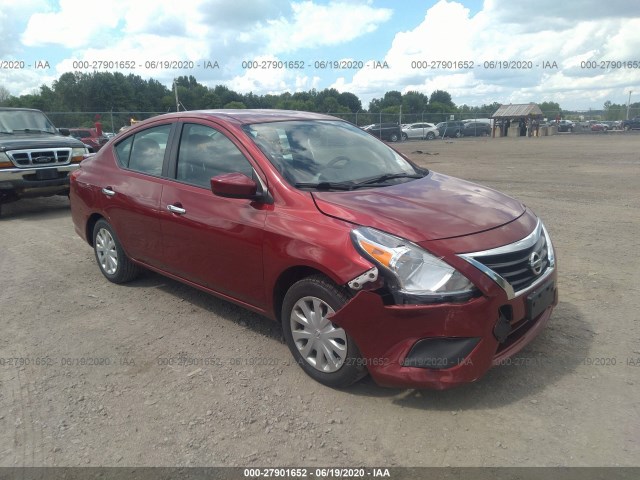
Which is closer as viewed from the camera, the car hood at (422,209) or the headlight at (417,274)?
the headlight at (417,274)

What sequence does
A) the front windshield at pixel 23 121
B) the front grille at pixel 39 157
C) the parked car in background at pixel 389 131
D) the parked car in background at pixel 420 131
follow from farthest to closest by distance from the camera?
the parked car in background at pixel 420 131 < the parked car in background at pixel 389 131 < the front windshield at pixel 23 121 < the front grille at pixel 39 157

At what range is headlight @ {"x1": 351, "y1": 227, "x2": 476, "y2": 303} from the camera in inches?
112

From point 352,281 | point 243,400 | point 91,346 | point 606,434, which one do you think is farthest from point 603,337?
point 91,346

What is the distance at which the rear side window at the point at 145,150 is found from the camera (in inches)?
182

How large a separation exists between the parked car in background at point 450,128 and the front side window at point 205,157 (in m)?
44.7

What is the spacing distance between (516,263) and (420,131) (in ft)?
143

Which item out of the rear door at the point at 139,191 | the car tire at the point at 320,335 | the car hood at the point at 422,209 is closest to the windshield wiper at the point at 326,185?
the car hood at the point at 422,209

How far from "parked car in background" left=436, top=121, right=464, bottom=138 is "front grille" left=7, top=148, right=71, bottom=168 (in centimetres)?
4094

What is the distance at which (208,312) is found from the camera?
463 cm

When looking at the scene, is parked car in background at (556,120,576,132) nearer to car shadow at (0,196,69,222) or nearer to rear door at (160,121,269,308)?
→ car shadow at (0,196,69,222)

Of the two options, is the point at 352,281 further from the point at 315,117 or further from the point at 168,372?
the point at 315,117

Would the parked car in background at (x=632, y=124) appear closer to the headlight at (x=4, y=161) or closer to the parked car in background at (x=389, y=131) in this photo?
the parked car in background at (x=389, y=131)

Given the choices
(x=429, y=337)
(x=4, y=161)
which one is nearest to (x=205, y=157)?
(x=429, y=337)

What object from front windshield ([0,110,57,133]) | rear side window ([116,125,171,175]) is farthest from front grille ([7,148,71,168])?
rear side window ([116,125,171,175])
